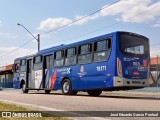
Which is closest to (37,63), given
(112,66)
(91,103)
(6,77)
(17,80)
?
(17,80)

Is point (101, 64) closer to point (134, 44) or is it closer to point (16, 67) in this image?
point (134, 44)

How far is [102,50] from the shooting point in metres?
17.0

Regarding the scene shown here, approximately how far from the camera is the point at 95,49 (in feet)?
57.5

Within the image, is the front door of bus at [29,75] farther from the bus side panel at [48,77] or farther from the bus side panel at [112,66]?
the bus side panel at [112,66]

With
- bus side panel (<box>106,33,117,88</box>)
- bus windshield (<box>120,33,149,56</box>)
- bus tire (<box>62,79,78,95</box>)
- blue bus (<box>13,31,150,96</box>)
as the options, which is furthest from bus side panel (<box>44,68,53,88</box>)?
bus windshield (<box>120,33,149,56</box>)

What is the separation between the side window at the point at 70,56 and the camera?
759 inches

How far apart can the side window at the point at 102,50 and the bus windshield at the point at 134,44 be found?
2.33 feet

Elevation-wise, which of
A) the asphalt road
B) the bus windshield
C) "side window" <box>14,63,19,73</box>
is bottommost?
the asphalt road

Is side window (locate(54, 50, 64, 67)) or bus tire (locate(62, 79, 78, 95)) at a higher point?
side window (locate(54, 50, 64, 67))

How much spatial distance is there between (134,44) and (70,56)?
4.36 metres

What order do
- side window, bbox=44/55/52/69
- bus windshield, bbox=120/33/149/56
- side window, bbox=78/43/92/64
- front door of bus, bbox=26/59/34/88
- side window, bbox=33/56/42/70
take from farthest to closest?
front door of bus, bbox=26/59/34/88 < side window, bbox=33/56/42/70 < side window, bbox=44/55/52/69 < side window, bbox=78/43/92/64 < bus windshield, bbox=120/33/149/56

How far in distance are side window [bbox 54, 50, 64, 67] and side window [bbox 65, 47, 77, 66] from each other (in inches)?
20.9

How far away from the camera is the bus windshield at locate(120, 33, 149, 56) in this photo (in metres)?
16.4

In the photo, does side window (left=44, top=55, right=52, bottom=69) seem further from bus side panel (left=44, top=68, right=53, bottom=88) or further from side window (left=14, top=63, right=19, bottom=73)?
Result: side window (left=14, top=63, right=19, bottom=73)
